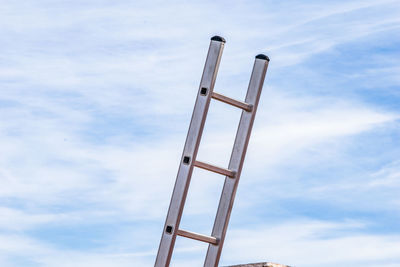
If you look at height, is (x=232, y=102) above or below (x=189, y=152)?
above

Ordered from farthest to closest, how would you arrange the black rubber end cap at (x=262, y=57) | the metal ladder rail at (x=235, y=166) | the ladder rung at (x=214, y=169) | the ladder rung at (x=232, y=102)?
the black rubber end cap at (x=262, y=57) → the metal ladder rail at (x=235, y=166) → the ladder rung at (x=232, y=102) → the ladder rung at (x=214, y=169)

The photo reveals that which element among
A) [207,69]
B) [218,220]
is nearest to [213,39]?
[207,69]

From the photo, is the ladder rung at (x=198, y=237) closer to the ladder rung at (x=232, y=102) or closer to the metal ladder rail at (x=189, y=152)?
the metal ladder rail at (x=189, y=152)

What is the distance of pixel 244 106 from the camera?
327 inches

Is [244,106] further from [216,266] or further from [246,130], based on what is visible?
[216,266]

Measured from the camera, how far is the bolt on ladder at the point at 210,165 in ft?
25.7

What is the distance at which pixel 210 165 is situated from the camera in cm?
806

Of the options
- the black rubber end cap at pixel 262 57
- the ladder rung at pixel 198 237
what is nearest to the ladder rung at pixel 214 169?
the ladder rung at pixel 198 237

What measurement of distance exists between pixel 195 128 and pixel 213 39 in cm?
85

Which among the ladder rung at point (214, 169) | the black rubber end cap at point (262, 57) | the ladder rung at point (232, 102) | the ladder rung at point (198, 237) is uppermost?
the black rubber end cap at point (262, 57)

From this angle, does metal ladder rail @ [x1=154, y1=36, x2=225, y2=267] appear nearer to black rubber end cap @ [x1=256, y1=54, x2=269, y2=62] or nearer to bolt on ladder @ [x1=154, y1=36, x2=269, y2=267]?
bolt on ladder @ [x1=154, y1=36, x2=269, y2=267]

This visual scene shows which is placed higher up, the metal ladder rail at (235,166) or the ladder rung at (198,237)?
the metal ladder rail at (235,166)

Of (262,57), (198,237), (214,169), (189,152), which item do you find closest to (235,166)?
(214,169)

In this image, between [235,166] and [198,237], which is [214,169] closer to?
[235,166]
